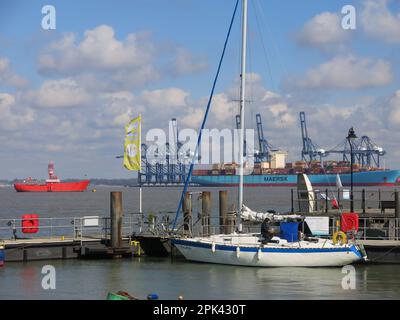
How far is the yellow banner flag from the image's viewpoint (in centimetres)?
3638

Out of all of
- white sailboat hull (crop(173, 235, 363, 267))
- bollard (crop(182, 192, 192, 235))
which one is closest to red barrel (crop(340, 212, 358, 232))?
white sailboat hull (crop(173, 235, 363, 267))

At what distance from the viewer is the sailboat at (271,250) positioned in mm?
29438

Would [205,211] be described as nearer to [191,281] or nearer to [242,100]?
[242,100]

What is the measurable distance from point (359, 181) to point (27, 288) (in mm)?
181109

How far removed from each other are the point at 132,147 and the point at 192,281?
1100 centimetres

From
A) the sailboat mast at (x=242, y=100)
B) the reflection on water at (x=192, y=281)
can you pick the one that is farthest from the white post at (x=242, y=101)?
the reflection on water at (x=192, y=281)

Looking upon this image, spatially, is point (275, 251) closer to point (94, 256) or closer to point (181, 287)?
point (181, 287)

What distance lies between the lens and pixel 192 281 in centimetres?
2767

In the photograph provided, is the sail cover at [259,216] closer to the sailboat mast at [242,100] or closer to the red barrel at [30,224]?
the sailboat mast at [242,100]

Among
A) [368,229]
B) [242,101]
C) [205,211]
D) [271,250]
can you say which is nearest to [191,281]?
[271,250]

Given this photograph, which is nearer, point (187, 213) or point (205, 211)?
point (187, 213)

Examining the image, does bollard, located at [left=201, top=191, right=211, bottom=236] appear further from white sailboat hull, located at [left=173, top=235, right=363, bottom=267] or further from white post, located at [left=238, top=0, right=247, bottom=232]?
white sailboat hull, located at [left=173, top=235, right=363, bottom=267]
